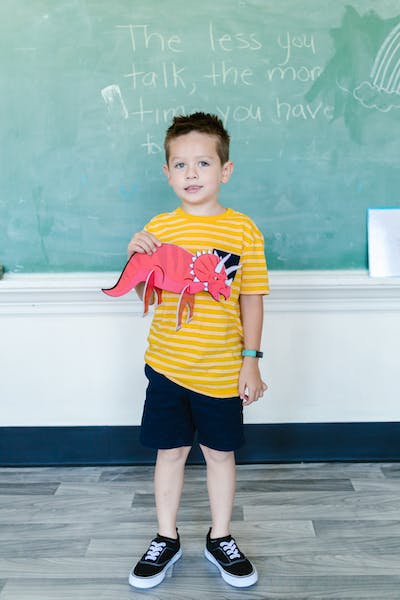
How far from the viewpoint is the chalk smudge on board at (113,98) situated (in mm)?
2021

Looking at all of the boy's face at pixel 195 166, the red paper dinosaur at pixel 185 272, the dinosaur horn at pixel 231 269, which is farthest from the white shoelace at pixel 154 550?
the boy's face at pixel 195 166

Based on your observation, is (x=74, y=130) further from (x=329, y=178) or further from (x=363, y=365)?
(x=363, y=365)

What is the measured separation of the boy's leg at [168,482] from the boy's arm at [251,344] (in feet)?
0.79

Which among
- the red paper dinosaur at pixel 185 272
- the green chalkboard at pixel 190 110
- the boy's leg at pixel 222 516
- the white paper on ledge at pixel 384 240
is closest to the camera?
the red paper dinosaur at pixel 185 272

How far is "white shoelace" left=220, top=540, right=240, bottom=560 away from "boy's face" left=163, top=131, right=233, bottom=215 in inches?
36.2

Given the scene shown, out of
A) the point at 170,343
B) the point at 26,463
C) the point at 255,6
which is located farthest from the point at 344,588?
the point at 255,6

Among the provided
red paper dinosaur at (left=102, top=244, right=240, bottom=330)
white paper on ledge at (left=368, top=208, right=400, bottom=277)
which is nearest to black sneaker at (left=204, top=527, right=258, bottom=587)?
red paper dinosaur at (left=102, top=244, right=240, bottom=330)

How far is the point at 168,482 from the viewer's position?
5.24 ft

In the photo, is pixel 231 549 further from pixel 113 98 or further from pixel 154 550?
pixel 113 98

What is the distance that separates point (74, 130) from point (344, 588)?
1649mm

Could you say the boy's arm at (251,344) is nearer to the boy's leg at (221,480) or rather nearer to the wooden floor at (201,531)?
the boy's leg at (221,480)

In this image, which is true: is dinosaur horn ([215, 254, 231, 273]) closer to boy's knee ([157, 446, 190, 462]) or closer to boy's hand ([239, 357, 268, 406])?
boy's hand ([239, 357, 268, 406])

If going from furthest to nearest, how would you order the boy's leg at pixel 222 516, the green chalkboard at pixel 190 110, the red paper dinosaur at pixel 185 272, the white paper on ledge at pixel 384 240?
the white paper on ledge at pixel 384 240 → the green chalkboard at pixel 190 110 → the boy's leg at pixel 222 516 → the red paper dinosaur at pixel 185 272

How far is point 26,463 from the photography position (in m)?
Answer: 2.22
